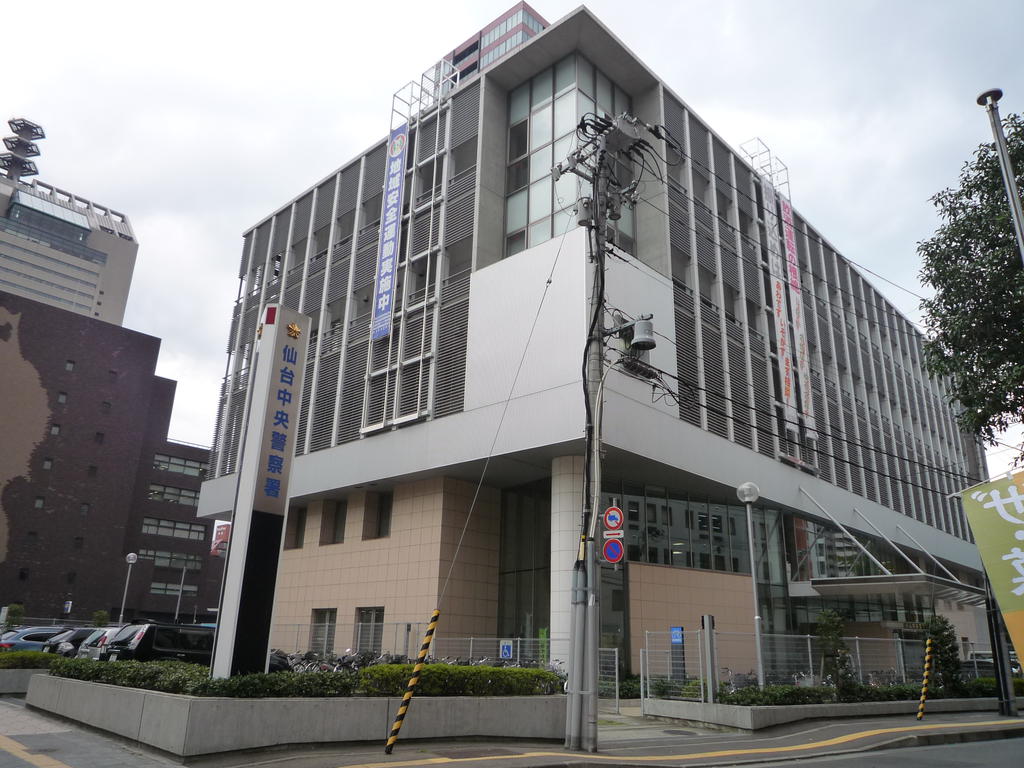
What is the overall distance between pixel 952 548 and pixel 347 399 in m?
42.2

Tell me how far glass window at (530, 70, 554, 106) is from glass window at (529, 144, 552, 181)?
8.14 ft

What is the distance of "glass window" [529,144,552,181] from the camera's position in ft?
94.9

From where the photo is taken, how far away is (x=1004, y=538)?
Answer: 772 cm

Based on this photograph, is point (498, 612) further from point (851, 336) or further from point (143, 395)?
point (143, 395)

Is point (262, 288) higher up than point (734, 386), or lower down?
higher up

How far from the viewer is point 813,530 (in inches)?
1406

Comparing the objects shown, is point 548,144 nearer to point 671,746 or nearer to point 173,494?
point 671,746

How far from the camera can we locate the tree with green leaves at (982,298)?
1711cm

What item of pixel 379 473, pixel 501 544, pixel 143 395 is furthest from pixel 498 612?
pixel 143 395

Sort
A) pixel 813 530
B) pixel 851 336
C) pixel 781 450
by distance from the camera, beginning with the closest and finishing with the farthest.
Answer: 1. pixel 781 450
2. pixel 813 530
3. pixel 851 336

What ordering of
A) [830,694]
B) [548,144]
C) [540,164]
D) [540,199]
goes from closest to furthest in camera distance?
[830,694] < [540,199] < [548,144] < [540,164]

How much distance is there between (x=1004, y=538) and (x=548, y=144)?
79.9ft

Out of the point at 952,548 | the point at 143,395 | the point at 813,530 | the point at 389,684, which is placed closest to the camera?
the point at 389,684

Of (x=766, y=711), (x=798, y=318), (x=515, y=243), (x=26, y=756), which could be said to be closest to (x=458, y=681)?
(x=26, y=756)
